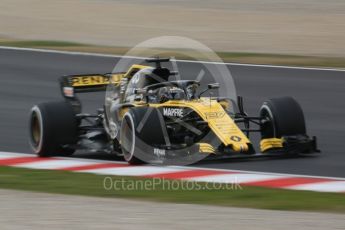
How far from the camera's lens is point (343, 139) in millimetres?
11883

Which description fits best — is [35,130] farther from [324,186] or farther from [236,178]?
[324,186]

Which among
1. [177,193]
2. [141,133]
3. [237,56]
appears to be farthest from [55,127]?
[237,56]

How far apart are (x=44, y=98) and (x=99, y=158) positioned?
4.22 meters

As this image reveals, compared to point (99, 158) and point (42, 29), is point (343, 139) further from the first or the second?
point (42, 29)

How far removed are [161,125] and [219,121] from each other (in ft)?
2.13

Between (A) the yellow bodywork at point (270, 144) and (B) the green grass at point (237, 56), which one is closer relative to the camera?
(A) the yellow bodywork at point (270, 144)

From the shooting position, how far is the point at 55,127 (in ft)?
35.4

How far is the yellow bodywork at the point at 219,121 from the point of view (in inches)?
403

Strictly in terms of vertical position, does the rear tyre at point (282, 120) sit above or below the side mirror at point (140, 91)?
below

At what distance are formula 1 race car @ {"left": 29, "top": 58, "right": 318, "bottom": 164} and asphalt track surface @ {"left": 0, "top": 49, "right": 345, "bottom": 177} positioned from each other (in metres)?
0.23

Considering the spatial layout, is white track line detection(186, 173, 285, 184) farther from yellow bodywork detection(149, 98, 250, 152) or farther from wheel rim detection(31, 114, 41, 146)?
wheel rim detection(31, 114, 41, 146)

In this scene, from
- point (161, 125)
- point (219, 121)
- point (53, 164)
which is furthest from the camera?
point (53, 164)

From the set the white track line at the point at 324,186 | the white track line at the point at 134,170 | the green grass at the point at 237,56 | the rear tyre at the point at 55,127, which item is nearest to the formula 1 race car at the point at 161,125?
the rear tyre at the point at 55,127

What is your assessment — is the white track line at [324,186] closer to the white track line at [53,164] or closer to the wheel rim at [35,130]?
the white track line at [53,164]
